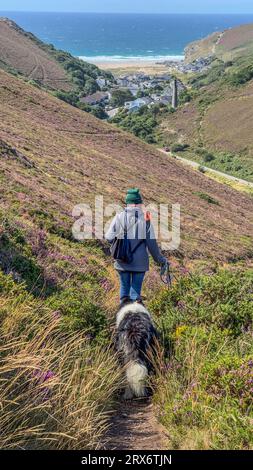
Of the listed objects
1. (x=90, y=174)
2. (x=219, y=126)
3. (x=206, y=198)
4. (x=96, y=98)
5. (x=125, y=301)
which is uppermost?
(x=96, y=98)

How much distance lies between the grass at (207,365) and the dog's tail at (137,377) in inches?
7.1

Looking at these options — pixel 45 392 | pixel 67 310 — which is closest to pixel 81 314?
pixel 67 310

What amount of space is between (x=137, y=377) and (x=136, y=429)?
760mm

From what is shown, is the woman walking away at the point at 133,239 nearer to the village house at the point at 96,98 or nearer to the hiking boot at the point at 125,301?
the hiking boot at the point at 125,301

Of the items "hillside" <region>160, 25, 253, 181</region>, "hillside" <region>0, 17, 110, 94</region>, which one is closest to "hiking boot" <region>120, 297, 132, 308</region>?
"hillside" <region>160, 25, 253, 181</region>

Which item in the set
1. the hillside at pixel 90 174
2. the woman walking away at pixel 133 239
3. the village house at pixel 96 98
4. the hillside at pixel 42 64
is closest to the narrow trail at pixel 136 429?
the woman walking away at pixel 133 239

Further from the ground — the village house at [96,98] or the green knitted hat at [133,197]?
the village house at [96,98]

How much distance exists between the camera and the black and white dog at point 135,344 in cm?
500

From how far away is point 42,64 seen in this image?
11994cm

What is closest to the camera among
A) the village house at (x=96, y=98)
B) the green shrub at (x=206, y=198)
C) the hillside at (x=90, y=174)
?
the hillside at (x=90, y=174)

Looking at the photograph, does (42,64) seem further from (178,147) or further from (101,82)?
(178,147)

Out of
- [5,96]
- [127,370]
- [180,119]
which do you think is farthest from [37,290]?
[180,119]

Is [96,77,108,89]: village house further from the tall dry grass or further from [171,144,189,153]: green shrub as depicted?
the tall dry grass
